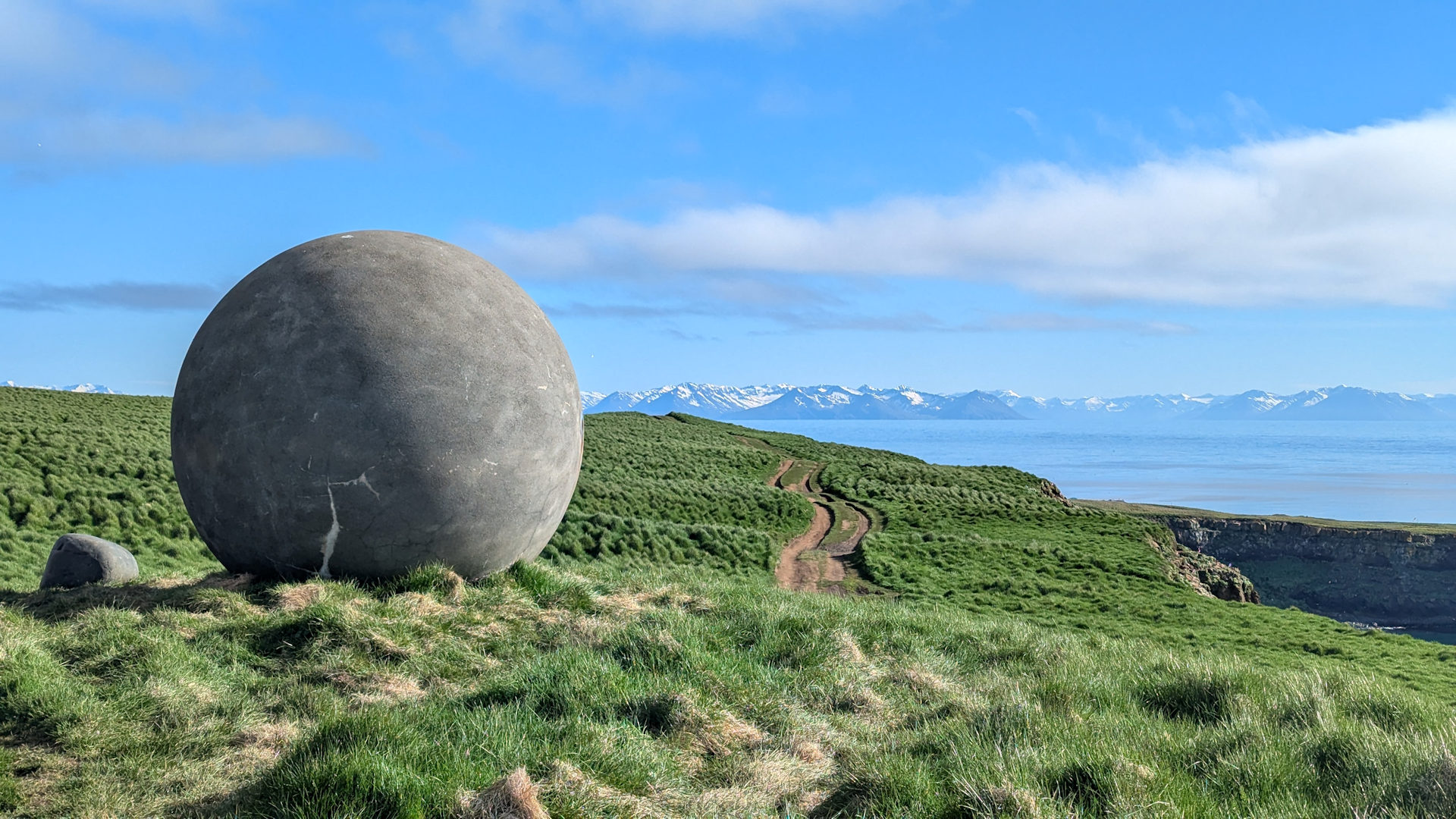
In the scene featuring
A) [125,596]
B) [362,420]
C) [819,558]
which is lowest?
[819,558]

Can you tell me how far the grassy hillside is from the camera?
14.5ft

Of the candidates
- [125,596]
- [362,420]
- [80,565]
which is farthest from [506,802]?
[80,565]

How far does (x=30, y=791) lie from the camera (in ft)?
15.9

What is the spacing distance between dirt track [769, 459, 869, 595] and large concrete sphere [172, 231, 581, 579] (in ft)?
38.6

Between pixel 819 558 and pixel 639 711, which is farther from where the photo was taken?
pixel 819 558

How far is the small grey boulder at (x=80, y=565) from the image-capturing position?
12.0 m

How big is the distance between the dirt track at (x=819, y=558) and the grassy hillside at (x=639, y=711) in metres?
10.7

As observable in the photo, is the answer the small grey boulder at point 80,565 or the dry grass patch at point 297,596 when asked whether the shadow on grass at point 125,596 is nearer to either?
the dry grass patch at point 297,596

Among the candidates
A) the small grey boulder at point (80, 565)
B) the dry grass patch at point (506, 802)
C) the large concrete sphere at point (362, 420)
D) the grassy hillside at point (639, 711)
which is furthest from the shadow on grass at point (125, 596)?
the dry grass patch at point (506, 802)

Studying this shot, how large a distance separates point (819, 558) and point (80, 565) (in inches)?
793

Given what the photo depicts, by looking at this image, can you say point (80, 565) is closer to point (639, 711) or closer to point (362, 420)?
point (362, 420)

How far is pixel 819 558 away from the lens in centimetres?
2747

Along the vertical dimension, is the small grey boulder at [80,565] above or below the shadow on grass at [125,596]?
below

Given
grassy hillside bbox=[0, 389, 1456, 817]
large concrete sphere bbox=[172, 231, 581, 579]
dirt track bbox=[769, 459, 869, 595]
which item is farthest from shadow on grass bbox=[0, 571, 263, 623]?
dirt track bbox=[769, 459, 869, 595]
